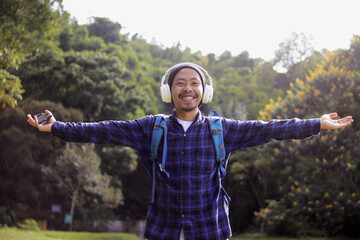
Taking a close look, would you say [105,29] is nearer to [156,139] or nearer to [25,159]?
[25,159]

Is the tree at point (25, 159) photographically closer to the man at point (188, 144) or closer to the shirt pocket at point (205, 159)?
the man at point (188, 144)

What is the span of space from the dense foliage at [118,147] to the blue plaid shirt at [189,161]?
15.7 feet

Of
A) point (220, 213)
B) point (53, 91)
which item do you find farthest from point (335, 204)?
point (53, 91)

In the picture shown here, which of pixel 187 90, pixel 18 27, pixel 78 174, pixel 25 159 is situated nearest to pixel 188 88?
pixel 187 90

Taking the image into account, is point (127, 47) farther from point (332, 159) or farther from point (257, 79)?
point (332, 159)

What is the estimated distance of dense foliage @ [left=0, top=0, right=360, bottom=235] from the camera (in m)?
11.8

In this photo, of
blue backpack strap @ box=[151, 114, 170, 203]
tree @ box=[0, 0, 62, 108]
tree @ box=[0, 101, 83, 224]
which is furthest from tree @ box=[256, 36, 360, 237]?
blue backpack strap @ box=[151, 114, 170, 203]

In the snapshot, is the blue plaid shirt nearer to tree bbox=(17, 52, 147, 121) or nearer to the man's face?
the man's face

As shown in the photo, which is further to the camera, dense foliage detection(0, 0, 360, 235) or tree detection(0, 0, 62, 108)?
dense foliage detection(0, 0, 360, 235)

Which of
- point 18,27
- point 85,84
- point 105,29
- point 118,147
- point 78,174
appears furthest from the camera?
point 105,29

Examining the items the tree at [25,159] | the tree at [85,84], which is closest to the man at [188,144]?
the tree at [25,159]

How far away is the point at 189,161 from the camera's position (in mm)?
2840

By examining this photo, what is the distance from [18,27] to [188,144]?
259 inches

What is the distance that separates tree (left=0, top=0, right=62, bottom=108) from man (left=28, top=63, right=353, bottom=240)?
490 centimetres
